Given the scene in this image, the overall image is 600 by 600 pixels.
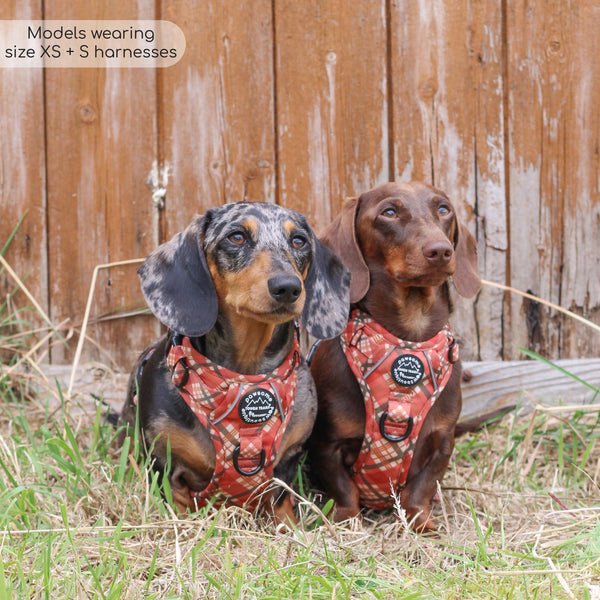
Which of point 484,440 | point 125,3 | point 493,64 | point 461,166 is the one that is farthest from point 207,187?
point 484,440

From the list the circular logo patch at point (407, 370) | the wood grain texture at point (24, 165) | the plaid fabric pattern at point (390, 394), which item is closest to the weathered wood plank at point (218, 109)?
the wood grain texture at point (24, 165)

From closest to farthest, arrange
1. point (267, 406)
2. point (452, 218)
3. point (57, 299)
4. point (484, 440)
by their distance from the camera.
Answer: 1. point (267, 406)
2. point (452, 218)
3. point (484, 440)
4. point (57, 299)

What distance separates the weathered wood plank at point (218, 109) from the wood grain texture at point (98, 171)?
0.12m

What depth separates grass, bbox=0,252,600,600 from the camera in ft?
6.20

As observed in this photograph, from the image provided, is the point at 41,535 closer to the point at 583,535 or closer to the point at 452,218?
the point at 583,535

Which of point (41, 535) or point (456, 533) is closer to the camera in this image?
point (41, 535)

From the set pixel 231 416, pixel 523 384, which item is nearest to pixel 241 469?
pixel 231 416

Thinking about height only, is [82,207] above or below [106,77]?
below

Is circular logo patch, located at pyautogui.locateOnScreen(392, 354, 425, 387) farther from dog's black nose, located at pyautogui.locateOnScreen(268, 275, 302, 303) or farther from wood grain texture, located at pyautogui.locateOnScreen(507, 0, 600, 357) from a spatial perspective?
wood grain texture, located at pyautogui.locateOnScreen(507, 0, 600, 357)

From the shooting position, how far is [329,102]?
3506 millimetres

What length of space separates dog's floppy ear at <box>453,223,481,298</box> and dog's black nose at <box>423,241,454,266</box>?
0.33 metres

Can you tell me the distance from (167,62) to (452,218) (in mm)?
1605

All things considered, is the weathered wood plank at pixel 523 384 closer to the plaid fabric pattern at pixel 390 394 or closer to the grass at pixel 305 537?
the grass at pixel 305 537

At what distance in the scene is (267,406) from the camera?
2480 millimetres
